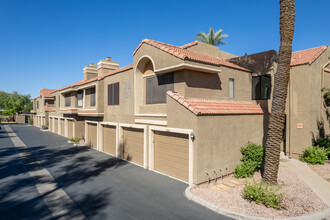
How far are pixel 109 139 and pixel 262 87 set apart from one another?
13.3 m

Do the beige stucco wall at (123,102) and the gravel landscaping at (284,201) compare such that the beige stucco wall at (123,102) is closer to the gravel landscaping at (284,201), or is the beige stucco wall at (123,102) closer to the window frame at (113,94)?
the window frame at (113,94)

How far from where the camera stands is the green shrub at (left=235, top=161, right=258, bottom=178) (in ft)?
36.2

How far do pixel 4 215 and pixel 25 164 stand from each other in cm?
819

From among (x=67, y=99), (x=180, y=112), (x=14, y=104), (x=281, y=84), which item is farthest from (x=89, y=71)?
(x=14, y=104)

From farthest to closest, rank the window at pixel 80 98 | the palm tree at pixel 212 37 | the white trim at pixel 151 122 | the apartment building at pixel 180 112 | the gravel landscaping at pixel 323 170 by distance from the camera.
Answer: the palm tree at pixel 212 37 < the window at pixel 80 98 < the white trim at pixel 151 122 < the gravel landscaping at pixel 323 170 < the apartment building at pixel 180 112

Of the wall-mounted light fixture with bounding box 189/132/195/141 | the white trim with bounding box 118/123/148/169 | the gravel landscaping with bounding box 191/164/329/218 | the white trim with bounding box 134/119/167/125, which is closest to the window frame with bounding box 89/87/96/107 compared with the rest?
the white trim with bounding box 118/123/148/169

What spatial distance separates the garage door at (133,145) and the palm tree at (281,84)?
7.82m

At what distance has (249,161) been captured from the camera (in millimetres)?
11664

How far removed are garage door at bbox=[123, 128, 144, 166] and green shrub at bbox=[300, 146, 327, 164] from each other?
11074 millimetres

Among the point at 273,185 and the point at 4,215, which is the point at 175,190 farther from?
the point at 4,215

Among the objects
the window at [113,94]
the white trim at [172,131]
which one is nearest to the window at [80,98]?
the window at [113,94]

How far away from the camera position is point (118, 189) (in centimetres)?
980

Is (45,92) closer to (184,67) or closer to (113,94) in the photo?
(113,94)

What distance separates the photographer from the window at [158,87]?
1257cm
